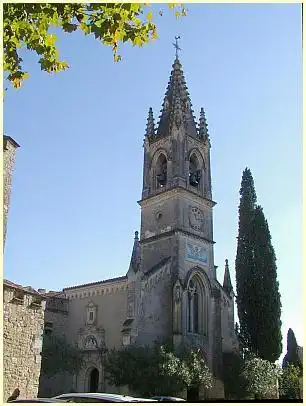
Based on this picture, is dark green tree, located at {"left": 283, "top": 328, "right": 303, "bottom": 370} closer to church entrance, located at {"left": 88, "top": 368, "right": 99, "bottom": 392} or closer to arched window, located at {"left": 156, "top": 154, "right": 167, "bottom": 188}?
arched window, located at {"left": 156, "top": 154, "right": 167, "bottom": 188}

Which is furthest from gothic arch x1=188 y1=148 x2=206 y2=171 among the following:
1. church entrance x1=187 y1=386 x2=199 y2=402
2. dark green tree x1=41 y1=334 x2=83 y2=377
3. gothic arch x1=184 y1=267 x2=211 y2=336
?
dark green tree x1=41 y1=334 x2=83 y2=377

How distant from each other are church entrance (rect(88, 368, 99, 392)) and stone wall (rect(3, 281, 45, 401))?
13.9 m

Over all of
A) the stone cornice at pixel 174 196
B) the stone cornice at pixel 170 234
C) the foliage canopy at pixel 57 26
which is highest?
the stone cornice at pixel 174 196

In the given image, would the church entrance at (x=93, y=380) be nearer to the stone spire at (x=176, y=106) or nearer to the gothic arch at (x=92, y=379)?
the gothic arch at (x=92, y=379)

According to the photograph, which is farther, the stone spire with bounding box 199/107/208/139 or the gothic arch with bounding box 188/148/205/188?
the stone spire with bounding box 199/107/208/139

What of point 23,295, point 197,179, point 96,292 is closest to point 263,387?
point 96,292

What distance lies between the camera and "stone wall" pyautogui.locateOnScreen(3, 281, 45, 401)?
1616 cm

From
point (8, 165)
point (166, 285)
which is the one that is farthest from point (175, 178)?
point (8, 165)

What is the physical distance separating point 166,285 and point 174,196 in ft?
21.2

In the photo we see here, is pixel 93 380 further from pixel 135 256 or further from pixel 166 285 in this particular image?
pixel 135 256

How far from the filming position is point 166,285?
3175 cm

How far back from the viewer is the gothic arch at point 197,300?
31906 mm

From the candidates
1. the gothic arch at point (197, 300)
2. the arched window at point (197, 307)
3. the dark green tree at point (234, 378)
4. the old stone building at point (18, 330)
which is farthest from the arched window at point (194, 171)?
the old stone building at point (18, 330)

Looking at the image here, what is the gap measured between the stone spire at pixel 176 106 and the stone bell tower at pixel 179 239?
77mm
